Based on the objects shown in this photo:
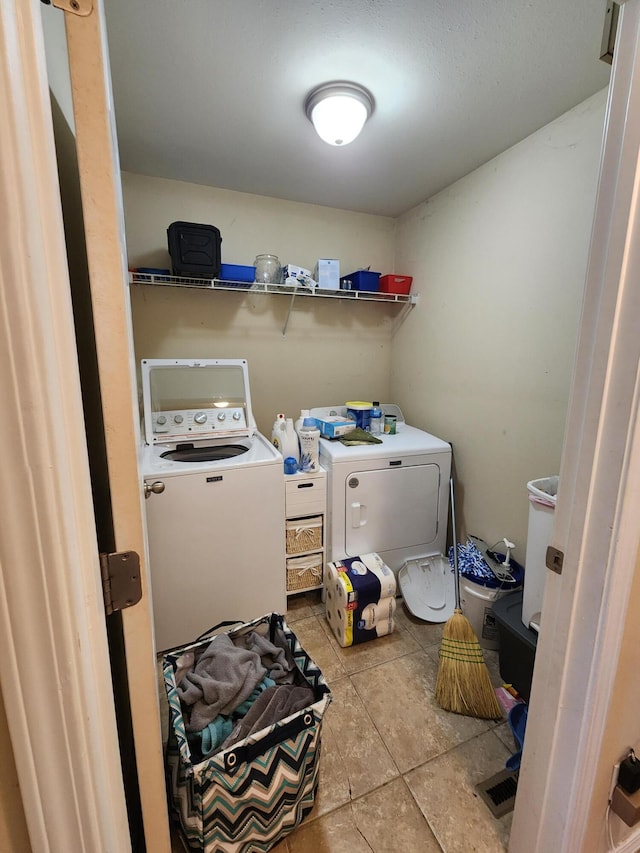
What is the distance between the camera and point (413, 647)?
73.5 inches

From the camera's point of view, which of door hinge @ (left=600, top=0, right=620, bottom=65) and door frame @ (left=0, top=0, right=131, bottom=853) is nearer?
door frame @ (left=0, top=0, right=131, bottom=853)

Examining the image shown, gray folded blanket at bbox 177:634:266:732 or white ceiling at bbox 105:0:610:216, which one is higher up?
white ceiling at bbox 105:0:610:216

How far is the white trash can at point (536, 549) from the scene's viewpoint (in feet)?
4.64

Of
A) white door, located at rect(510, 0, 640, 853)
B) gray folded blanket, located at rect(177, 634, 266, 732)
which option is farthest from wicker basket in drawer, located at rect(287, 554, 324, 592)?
white door, located at rect(510, 0, 640, 853)

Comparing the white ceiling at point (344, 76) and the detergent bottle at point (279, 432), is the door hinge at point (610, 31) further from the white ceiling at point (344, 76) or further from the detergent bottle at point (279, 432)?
the detergent bottle at point (279, 432)

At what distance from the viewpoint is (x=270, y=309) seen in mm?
2539

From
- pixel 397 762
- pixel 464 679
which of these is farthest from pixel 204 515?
pixel 464 679

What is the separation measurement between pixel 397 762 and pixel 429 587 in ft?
3.29

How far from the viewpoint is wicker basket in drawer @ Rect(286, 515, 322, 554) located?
78.4 inches

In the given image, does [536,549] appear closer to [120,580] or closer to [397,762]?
[397,762]

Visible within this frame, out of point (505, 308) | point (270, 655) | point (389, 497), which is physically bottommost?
point (270, 655)

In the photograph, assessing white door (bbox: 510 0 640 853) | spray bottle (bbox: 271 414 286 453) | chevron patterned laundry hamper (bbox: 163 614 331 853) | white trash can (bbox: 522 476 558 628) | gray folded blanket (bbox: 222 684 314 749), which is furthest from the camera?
spray bottle (bbox: 271 414 286 453)

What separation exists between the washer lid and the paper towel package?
97 centimetres

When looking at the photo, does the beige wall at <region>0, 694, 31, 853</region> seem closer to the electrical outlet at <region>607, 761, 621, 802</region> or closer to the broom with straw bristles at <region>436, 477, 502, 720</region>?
the electrical outlet at <region>607, 761, 621, 802</region>
